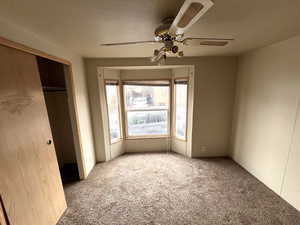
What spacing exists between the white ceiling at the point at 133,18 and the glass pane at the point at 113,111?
132 centimetres

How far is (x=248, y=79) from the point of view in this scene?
7.86ft

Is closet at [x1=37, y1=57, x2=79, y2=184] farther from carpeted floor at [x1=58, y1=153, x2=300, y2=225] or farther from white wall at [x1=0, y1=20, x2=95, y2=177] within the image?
carpeted floor at [x1=58, y1=153, x2=300, y2=225]

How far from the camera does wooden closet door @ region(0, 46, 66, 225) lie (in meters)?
1.10

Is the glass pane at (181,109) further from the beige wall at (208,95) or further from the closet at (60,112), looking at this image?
the closet at (60,112)

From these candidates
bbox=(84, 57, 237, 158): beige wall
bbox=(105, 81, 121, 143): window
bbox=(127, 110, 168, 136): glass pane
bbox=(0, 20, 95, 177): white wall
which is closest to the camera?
bbox=(0, 20, 95, 177): white wall

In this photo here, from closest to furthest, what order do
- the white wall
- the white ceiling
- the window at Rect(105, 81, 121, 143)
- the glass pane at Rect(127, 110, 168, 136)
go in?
the white ceiling, the white wall, the window at Rect(105, 81, 121, 143), the glass pane at Rect(127, 110, 168, 136)

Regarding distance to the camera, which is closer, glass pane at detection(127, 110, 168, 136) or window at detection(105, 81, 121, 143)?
window at detection(105, 81, 121, 143)

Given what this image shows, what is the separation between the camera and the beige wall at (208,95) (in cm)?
262

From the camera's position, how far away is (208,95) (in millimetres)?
2758

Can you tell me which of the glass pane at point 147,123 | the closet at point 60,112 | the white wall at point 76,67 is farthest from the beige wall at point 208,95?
the glass pane at point 147,123

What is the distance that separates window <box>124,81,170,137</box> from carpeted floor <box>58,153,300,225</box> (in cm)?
91

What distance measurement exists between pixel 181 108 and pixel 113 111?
159 cm

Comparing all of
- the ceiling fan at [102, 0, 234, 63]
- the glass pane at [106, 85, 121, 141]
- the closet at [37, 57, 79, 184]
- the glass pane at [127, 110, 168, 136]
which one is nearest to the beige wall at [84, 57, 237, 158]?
the glass pane at [106, 85, 121, 141]

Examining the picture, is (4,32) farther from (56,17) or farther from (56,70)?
(56,70)
